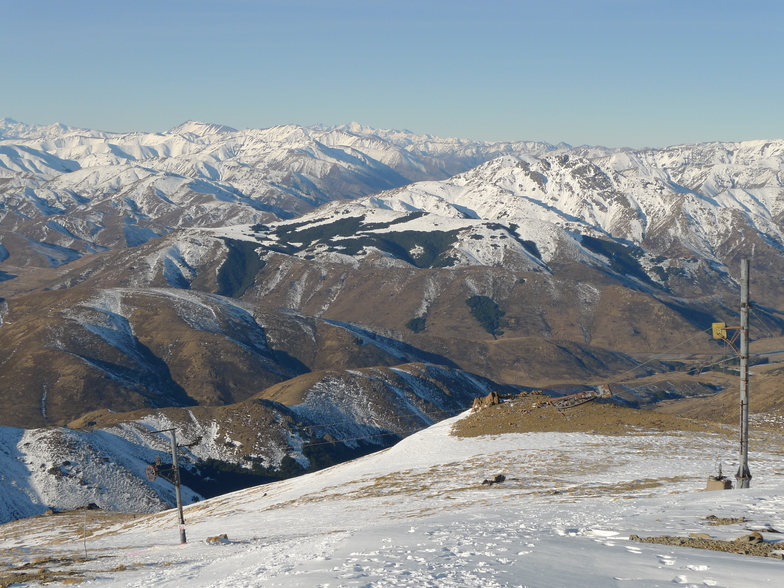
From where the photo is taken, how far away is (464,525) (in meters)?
30.8

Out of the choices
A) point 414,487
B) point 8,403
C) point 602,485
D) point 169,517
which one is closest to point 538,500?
point 602,485

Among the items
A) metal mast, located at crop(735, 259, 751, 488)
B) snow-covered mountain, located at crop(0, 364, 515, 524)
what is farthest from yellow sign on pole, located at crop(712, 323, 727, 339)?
snow-covered mountain, located at crop(0, 364, 515, 524)

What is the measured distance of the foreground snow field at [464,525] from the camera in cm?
2189

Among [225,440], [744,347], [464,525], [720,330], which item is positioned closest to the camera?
[464,525]

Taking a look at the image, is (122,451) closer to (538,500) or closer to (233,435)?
(233,435)

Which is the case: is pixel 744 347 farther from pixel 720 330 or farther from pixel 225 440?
pixel 225 440

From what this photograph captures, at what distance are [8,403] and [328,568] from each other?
6231 inches

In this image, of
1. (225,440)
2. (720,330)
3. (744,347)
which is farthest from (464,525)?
(225,440)

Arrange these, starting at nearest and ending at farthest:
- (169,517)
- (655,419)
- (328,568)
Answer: (328,568) → (169,517) → (655,419)

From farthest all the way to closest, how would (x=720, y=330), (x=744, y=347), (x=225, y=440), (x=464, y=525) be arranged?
(x=225, y=440), (x=720, y=330), (x=744, y=347), (x=464, y=525)

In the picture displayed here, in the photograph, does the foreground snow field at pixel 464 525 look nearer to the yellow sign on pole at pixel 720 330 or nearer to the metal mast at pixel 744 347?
the metal mast at pixel 744 347

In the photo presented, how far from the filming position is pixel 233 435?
120625 mm

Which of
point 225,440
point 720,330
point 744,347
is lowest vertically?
point 225,440

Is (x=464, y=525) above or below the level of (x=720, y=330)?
below
